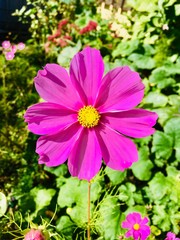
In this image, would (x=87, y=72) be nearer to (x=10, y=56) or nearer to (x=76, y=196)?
(x=76, y=196)

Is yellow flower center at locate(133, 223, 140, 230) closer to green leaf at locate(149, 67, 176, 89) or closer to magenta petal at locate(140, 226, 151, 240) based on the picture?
magenta petal at locate(140, 226, 151, 240)

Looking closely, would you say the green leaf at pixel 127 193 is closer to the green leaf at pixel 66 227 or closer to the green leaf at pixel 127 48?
the green leaf at pixel 66 227

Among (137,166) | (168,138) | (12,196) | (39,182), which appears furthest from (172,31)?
(12,196)

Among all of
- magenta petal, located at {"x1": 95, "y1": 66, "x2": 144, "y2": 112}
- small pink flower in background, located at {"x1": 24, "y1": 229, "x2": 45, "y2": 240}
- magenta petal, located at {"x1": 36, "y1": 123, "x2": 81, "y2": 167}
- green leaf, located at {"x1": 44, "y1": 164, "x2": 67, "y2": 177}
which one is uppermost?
magenta petal, located at {"x1": 95, "y1": 66, "x2": 144, "y2": 112}

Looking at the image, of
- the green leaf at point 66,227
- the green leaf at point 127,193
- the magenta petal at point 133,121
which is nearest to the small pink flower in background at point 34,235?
the magenta petal at point 133,121

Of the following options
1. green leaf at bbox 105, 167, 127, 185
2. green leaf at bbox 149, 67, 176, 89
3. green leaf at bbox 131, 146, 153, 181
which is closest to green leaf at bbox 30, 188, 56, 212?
green leaf at bbox 105, 167, 127, 185

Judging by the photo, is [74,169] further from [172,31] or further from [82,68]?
[172,31]
